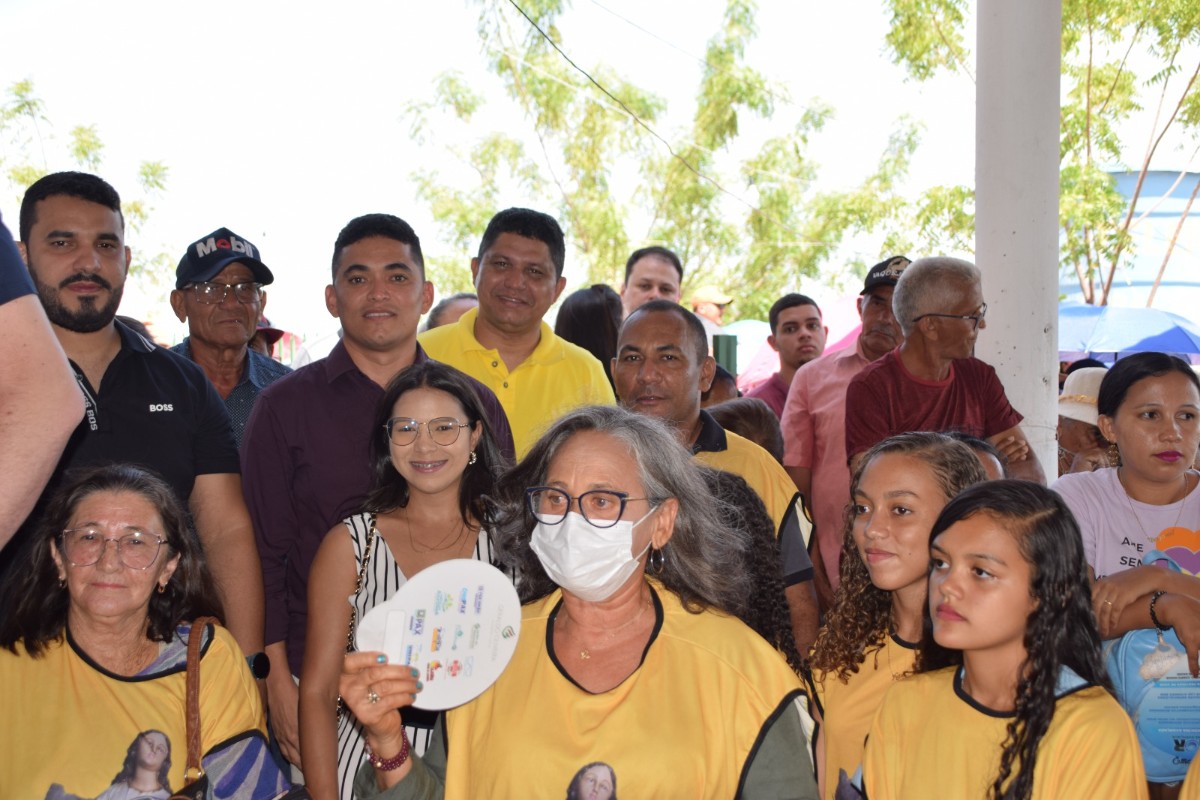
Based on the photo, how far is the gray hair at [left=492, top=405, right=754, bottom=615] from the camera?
9.49 feet

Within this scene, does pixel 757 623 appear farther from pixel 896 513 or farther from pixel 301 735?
pixel 301 735

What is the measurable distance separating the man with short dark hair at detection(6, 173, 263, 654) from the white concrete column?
4323 millimetres

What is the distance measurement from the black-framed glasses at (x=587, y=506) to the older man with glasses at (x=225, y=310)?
2.56 meters

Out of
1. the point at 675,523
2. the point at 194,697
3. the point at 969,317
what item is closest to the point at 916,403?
the point at 969,317

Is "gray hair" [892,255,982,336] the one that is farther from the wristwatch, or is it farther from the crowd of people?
the wristwatch

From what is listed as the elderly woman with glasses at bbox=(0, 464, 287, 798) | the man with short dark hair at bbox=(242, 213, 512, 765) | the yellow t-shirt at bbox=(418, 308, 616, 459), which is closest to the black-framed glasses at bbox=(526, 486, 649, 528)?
the man with short dark hair at bbox=(242, 213, 512, 765)

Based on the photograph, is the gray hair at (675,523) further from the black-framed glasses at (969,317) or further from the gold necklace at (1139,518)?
the black-framed glasses at (969,317)

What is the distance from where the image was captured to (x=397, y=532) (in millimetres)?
3496

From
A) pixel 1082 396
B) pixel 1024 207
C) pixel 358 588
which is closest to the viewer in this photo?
pixel 358 588

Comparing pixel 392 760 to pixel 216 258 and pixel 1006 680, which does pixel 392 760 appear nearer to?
pixel 1006 680

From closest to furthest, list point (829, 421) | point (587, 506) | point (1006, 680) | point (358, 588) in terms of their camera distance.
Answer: point (1006, 680) → point (587, 506) → point (358, 588) → point (829, 421)

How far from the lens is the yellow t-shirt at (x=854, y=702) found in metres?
3.03

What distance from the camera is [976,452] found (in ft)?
11.8

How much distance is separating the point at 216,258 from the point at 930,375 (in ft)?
10.5
